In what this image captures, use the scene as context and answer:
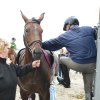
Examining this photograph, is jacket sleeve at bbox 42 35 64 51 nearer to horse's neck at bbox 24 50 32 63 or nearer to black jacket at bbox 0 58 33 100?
horse's neck at bbox 24 50 32 63

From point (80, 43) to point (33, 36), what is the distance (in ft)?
5.44

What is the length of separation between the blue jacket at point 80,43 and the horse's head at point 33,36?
0.86 m

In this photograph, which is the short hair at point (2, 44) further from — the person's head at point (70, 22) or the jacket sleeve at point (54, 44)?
the person's head at point (70, 22)

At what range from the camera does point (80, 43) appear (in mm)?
6328

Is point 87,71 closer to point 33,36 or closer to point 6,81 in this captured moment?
point 6,81

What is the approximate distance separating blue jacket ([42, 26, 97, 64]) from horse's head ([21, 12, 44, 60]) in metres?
0.86

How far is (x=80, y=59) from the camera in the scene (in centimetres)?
629

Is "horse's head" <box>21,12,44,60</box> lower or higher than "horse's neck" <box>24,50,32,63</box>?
higher

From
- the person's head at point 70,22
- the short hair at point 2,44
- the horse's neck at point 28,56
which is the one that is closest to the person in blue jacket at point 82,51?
the person's head at point 70,22

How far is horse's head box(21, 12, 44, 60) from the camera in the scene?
7332 millimetres

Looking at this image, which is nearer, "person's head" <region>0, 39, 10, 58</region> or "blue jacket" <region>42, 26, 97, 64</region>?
"person's head" <region>0, 39, 10, 58</region>

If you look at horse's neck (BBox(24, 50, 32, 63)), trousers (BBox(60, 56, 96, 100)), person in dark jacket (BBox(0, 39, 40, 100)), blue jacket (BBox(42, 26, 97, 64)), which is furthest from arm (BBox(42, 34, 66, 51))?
person in dark jacket (BBox(0, 39, 40, 100))

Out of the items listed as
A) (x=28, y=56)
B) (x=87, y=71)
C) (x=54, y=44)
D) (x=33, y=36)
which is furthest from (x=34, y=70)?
(x=87, y=71)

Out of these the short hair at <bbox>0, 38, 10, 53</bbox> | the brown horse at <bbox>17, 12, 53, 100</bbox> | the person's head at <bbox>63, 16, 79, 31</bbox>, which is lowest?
the brown horse at <bbox>17, 12, 53, 100</bbox>
